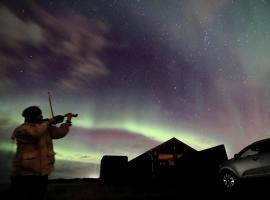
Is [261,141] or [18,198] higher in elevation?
[261,141]

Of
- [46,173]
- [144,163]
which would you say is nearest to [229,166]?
[46,173]

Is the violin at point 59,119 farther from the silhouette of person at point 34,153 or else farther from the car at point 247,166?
the car at point 247,166

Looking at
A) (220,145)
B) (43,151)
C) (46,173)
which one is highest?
(220,145)

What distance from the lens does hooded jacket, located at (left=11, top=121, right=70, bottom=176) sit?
329 centimetres

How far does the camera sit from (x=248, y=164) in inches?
308

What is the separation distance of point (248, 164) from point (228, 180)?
1.20 metres

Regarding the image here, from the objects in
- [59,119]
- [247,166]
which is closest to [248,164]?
[247,166]

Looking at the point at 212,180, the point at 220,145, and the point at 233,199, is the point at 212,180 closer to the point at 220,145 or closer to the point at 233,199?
the point at 220,145

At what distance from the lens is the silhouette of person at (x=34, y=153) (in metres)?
3.24

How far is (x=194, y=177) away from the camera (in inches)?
468

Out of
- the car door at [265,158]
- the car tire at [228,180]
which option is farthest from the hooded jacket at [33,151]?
the car tire at [228,180]

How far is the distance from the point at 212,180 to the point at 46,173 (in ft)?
28.8

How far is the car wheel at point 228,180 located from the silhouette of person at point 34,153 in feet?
21.7

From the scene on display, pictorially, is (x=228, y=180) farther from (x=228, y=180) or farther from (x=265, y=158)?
(x=265, y=158)
